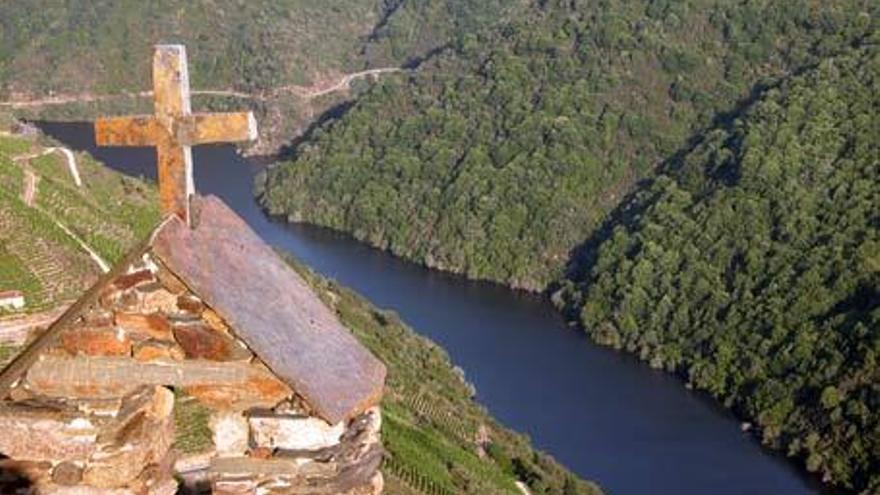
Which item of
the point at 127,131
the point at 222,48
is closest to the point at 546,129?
the point at 222,48

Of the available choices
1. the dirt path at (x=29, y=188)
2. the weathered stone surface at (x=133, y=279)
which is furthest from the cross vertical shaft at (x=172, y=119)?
the dirt path at (x=29, y=188)

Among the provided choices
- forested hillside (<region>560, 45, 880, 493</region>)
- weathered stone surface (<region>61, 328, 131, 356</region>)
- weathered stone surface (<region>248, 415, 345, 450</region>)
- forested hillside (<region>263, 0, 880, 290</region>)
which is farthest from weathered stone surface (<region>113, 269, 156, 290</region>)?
forested hillside (<region>263, 0, 880, 290</region>)

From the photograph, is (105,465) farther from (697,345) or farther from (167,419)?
(697,345)

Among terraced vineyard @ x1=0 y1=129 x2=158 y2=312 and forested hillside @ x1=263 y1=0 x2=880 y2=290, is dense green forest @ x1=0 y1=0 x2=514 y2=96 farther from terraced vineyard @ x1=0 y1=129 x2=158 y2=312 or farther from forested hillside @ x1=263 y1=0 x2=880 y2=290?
terraced vineyard @ x1=0 y1=129 x2=158 y2=312

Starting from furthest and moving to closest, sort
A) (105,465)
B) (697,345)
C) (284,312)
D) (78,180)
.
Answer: (697,345) → (78,180) → (284,312) → (105,465)

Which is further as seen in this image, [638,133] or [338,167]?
[338,167]

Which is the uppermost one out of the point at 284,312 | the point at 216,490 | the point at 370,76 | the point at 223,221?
the point at 223,221

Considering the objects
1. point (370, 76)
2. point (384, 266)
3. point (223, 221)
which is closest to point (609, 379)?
point (384, 266)
